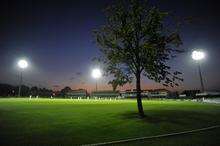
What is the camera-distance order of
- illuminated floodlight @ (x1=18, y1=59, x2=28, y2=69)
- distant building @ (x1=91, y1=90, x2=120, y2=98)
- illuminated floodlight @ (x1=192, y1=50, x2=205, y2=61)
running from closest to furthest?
illuminated floodlight @ (x1=192, y1=50, x2=205, y2=61) < illuminated floodlight @ (x1=18, y1=59, x2=28, y2=69) < distant building @ (x1=91, y1=90, x2=120, y2=98)

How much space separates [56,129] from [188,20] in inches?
766

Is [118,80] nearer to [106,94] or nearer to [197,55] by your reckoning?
[197,55]

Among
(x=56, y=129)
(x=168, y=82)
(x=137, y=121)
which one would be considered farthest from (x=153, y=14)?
(x=56, y=129)

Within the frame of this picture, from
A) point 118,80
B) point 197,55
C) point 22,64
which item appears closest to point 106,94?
point 22,64

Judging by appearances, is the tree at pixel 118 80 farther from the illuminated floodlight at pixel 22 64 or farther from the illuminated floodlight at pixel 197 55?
the illuminated floodlight at pixel 22 64

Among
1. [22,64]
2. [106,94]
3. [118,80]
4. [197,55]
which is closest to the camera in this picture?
[118,80]

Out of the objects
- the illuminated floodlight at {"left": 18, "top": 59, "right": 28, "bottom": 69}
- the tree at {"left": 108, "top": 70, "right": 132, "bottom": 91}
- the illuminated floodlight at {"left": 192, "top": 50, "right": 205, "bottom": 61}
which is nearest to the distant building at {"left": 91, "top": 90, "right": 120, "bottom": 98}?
the illuminated floodlight at {"left": 18, "top": 59, "right": 28, "bottom": 69}

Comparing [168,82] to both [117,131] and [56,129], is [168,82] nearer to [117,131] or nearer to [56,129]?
[117,131]

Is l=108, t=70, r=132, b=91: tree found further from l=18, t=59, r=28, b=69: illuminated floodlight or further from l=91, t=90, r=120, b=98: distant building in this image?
l=91, t=90, r=120, b=98: distant building

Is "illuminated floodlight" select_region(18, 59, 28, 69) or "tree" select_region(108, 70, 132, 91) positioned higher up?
"illuminated floodlight" select_region(18, 59, 28, 69)

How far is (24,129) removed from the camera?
18062mm

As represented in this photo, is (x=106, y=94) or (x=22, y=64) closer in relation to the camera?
(x=22, y=64)

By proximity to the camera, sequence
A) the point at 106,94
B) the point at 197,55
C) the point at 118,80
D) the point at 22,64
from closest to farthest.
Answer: the point at 118,80
the point at 197,55
the point at 22,64
the point at 106,94

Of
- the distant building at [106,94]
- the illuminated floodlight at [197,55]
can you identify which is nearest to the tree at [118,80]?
the illuminated floodlight at [197,55]
